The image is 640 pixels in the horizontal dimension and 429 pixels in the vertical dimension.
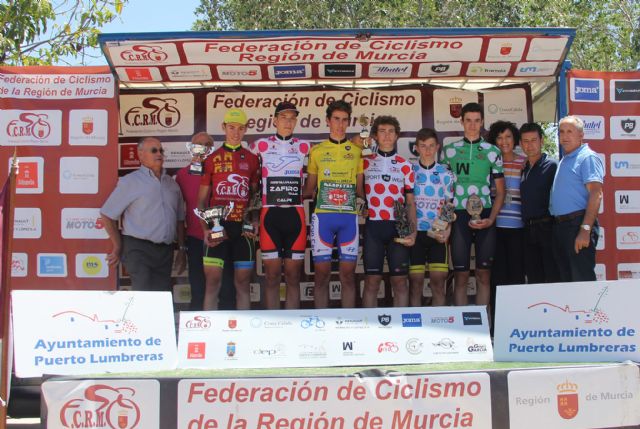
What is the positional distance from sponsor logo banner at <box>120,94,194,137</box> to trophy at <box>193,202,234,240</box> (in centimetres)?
139

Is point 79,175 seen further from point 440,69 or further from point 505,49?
point 505,49

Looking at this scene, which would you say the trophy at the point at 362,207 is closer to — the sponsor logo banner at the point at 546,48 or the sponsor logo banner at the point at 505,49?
the sponsor logo banner at the point at 505,49

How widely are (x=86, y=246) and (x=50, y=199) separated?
0.49 metres

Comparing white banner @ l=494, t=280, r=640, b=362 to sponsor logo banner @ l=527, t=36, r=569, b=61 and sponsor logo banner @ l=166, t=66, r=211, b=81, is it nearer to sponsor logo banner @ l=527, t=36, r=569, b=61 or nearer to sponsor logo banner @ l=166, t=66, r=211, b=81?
sponsor logo banner @ l=527, t=36, r=569, b=61

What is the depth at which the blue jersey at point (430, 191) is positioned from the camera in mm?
5762

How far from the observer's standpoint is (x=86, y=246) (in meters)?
6.05

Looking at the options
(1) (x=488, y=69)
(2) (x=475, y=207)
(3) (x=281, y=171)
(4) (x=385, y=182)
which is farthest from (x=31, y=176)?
(1) (x=488, y=69)

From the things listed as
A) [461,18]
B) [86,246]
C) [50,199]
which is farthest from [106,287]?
[461,18]

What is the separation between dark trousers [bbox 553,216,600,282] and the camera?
5.30 metres

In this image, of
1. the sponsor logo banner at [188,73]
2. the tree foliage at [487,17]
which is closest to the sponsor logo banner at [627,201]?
the sponsor logo banner at [188,73]

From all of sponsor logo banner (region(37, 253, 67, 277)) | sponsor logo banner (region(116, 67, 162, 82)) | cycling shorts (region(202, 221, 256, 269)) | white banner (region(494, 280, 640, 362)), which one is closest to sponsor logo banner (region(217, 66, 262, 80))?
sponsor logo banner (region(116, 67, 162, 82))

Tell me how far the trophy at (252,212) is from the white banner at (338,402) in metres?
2.17

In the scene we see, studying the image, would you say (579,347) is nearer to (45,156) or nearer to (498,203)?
(498,203)

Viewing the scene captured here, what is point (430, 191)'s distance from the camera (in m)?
5.80
